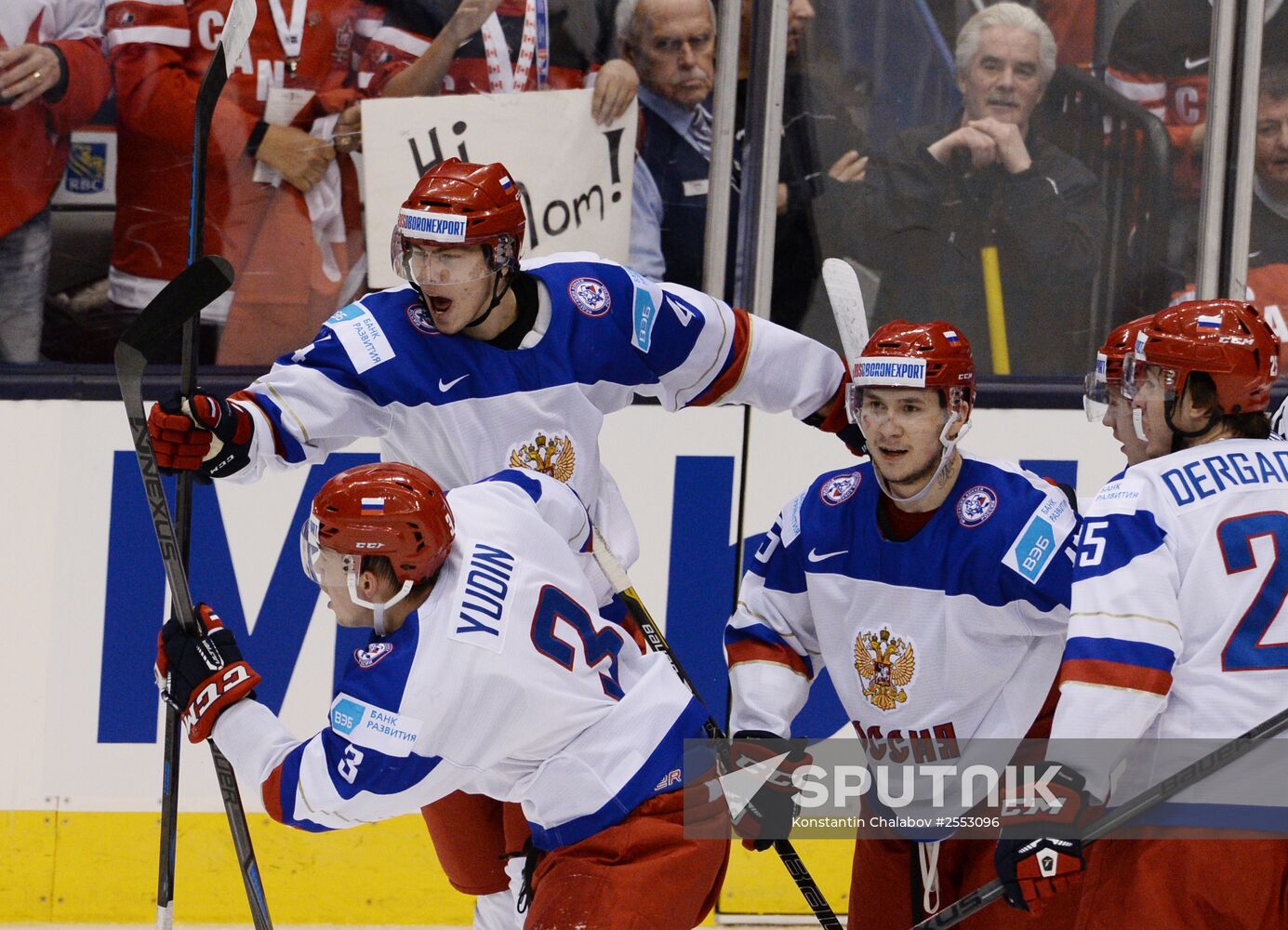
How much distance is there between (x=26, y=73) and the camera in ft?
12.0

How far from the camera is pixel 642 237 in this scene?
3.94 meters

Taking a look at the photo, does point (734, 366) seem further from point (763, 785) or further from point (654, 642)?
point (763, 785)

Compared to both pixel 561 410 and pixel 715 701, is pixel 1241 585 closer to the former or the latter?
pixel 561 410

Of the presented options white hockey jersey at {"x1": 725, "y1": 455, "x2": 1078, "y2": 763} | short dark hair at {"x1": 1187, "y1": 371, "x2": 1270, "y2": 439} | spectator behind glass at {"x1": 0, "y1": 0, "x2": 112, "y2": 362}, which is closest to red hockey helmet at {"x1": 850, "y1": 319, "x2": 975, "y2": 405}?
white hockey jersey at {"x1": 725, "y1": 455, "x2": 1078, "y2": 763}

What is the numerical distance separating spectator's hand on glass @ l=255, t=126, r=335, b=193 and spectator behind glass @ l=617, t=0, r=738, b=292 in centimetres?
73

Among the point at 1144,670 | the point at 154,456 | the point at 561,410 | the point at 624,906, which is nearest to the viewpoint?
the point at 1144,670

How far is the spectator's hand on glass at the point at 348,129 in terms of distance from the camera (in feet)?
12.5

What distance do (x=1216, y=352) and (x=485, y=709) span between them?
3.71 ft

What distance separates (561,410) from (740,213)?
1198 mm

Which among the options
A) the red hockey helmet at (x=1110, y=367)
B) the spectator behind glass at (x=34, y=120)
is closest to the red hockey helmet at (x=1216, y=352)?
the red hockey helmet at (x=1110, y=367)

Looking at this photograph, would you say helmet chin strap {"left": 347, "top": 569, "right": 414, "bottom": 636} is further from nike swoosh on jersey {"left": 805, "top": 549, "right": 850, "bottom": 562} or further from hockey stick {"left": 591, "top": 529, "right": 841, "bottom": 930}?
nike swoosh on jersey {"left": 805, "top": 549, "right": 850, "bottom": 562}

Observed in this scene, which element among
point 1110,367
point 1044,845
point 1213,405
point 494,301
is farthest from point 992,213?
point 1044,845

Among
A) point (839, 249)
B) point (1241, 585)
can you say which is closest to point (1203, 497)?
point (1241, 585)

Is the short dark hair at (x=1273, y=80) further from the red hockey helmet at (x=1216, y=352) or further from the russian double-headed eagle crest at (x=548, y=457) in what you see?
the russian double-headed eagle crest at (x=548, y=457)
